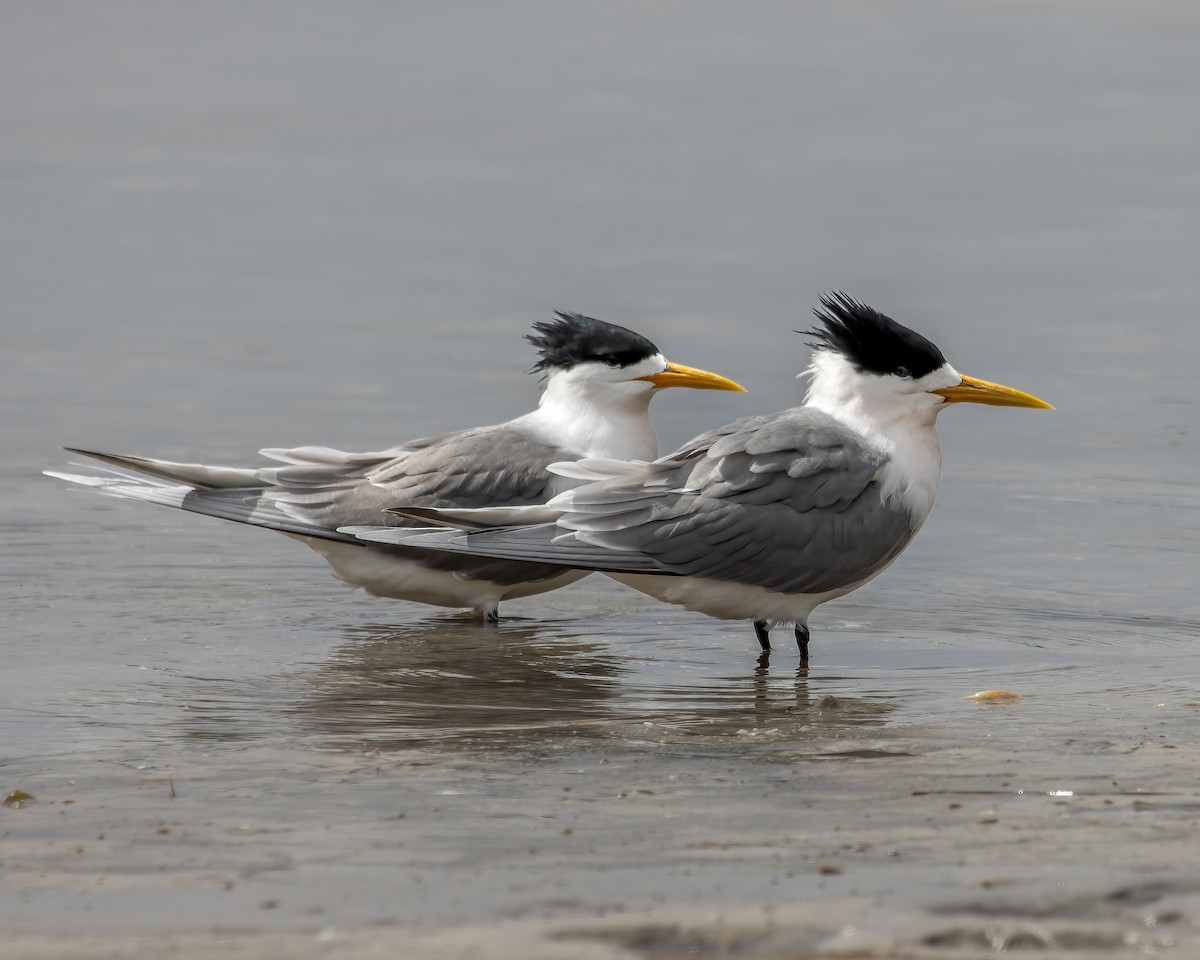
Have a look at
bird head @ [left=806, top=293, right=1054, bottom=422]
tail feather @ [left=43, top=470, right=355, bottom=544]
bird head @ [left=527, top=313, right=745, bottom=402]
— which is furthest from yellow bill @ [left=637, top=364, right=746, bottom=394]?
tail feather @ [left=43, top=470, right=355, bottom=544]

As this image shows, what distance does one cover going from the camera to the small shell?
579cm

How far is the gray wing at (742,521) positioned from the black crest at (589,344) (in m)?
1.01

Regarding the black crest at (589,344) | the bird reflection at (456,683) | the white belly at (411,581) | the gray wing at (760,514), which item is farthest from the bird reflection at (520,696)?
the black crest at (589,344)

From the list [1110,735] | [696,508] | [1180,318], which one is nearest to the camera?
[1110,735]

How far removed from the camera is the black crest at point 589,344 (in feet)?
24.2

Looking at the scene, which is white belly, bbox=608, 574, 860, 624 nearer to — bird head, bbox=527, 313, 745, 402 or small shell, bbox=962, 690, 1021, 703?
small shell, bbox=962, 690, 1021, 703

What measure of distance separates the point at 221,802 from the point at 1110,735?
2411mm

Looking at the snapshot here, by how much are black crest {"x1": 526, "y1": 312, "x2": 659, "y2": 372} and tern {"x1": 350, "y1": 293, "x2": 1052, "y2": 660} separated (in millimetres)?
826

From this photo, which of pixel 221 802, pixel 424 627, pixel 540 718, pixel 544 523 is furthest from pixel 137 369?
pixel 221 802

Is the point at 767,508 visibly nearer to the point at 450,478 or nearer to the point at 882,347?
the point at 882,347

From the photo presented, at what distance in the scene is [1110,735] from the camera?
16.8 feet

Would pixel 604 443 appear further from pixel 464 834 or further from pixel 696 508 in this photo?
pixel 464 834

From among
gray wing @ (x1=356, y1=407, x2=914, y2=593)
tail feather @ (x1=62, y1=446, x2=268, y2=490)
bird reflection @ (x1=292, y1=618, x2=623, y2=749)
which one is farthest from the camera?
tail feather @ (x1=62, y1=446, x2=268, y2=490)

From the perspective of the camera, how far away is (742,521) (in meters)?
6.28
